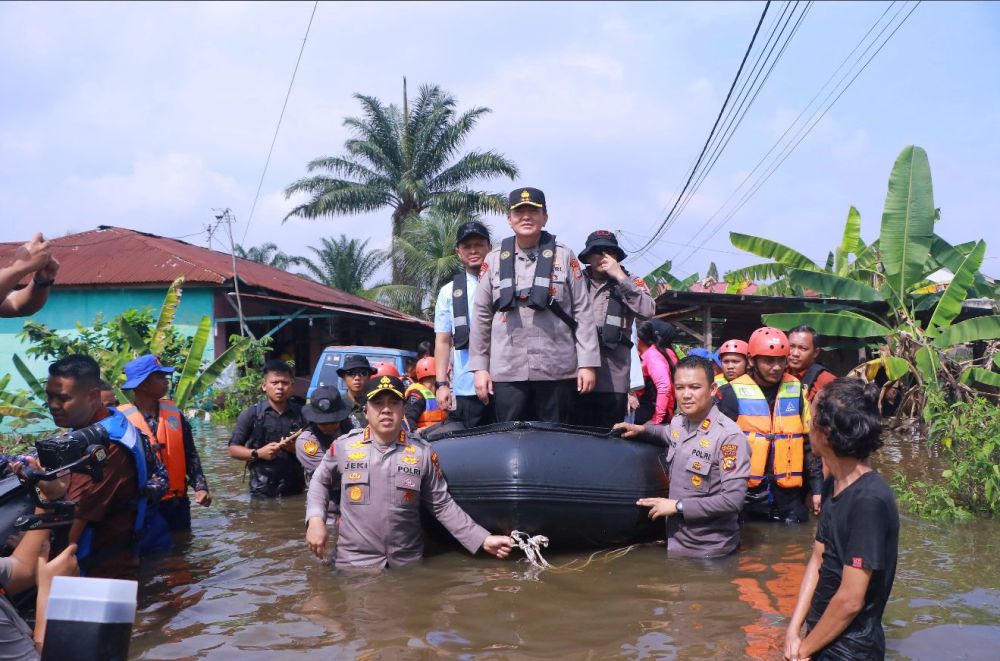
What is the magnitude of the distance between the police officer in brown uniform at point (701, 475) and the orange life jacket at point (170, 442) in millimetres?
3022

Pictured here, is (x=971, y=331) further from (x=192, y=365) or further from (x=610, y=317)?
(x=192, y=365)

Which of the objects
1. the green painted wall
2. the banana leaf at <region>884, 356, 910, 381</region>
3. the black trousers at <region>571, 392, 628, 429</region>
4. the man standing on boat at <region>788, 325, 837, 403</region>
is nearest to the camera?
the black trousers at <region>571, 392, 628, 429</region>

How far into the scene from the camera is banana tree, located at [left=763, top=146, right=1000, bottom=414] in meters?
11.2

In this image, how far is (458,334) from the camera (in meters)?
5.65

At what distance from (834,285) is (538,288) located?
8.70 meters

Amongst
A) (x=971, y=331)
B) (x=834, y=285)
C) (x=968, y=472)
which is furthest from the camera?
(x=834, y=285)

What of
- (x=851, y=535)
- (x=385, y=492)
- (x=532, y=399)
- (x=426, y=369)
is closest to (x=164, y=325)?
(x=426, y=369)

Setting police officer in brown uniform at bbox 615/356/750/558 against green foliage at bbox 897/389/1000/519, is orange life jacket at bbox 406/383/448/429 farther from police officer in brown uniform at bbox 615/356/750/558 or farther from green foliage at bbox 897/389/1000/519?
green foliage at bbox 897/389/1000/519

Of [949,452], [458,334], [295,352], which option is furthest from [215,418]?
[949,452]

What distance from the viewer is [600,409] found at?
557 cm

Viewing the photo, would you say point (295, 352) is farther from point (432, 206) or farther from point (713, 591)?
point (713, 591)

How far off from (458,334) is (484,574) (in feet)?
5.18

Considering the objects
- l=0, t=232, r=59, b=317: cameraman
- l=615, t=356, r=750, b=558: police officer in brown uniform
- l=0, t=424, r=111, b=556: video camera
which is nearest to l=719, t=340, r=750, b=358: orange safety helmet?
l=615, t=356, r=750, b=558: police officer in brown uniform

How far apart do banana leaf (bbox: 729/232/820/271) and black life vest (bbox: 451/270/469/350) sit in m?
9.10
